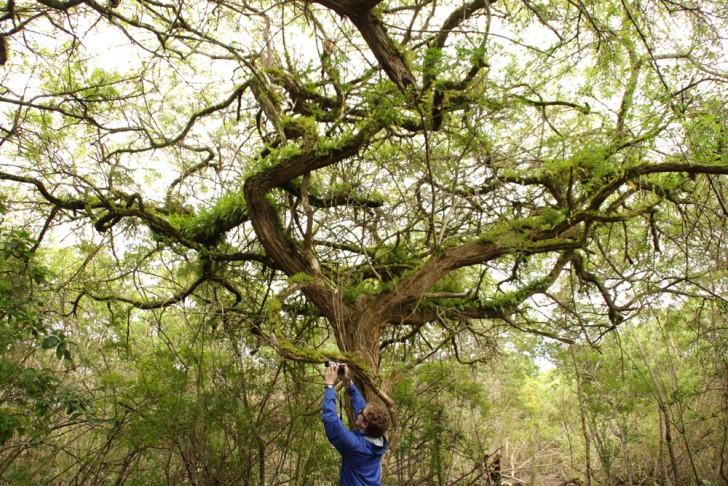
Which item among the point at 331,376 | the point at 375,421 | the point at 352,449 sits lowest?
the point at 352,449

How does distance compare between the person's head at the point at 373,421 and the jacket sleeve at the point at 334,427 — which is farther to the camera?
the person's head at the point at 373,421

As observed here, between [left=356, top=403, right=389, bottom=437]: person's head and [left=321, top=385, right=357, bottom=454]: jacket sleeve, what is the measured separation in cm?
13

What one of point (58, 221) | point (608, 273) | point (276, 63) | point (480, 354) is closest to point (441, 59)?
point (276, 63)

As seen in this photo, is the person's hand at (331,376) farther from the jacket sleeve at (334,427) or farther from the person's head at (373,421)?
the person's head at (373,421)

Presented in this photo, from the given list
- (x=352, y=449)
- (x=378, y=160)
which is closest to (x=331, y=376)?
(x=352, y=449)

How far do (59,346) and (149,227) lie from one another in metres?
2.20

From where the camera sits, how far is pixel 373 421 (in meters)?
2.69

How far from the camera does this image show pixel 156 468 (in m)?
5.15

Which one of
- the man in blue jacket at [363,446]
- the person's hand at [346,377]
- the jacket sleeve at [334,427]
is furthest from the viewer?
the person's hand at [346,377]

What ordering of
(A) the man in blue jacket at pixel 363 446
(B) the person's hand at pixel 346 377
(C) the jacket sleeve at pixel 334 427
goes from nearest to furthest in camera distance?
(C) the jacket sleeve at pixel 334 427
(A) the man in blue jacket at pixel 363 446
(B) the person's hand at pixel 346 377

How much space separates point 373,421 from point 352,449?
20 cm

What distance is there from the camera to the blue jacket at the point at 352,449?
2514 millimetres

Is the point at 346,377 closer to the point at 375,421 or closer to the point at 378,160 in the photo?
the point at 375,421

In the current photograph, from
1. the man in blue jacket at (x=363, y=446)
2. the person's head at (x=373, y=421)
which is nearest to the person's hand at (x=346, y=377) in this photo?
the man in blue jacket at (x=363, y=446)
